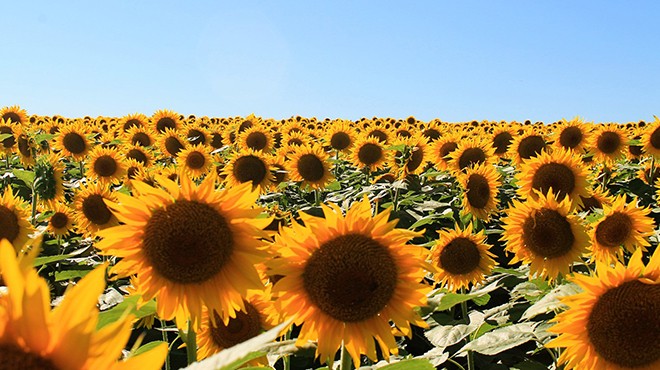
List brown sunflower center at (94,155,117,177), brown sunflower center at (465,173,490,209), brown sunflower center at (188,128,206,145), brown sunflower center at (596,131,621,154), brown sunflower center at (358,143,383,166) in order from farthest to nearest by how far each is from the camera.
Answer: brown sunflower center at (188,128,206,145), brown sunflower center at (358,143,383,166), brown sunflower center at (596,131,621,154), brown sunflower center at (94,155,117,177), brown sunflower center at (465,173,490,209)

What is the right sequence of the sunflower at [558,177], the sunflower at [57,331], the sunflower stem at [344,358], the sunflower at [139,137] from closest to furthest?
the sunflower at [57,331]
the sunflower stem at [344,358]
the sunflower at [558,177]
the sunflower at [139,137]

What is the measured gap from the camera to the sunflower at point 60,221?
23.4 feet

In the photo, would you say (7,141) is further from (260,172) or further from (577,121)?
(577,121)

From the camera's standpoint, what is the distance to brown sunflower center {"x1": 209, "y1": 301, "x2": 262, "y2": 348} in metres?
3.01

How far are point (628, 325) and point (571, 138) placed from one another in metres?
7.95

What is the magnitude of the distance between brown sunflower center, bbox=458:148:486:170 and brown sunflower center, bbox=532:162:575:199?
81.3 inches

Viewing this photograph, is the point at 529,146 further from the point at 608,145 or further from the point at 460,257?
the point at 460,257

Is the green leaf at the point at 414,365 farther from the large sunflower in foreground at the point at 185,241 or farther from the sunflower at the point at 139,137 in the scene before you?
the sunflower at the point at 139,137

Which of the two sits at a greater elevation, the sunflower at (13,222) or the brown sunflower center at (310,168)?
the brown sunflower center at (310,168)

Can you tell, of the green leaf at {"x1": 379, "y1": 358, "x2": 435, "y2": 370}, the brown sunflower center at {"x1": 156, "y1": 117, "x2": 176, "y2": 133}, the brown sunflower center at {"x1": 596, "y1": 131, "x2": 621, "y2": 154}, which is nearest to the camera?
the green leaf at {"x1": 379, "y1": 358, "x2": 435, "y2": 370}

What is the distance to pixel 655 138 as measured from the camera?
994cm

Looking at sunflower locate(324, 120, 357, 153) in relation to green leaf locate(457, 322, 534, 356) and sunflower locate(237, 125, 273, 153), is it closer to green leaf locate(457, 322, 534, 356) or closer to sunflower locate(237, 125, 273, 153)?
sunflower locate(237, 125, 273, 153)

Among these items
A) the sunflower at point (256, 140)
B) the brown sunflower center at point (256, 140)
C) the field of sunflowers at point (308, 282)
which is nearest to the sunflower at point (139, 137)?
the sunflower at point (256, 140)

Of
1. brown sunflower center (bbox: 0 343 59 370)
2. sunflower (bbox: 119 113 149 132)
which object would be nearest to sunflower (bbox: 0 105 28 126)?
sunflower (bbox: 119 113 149 132)
